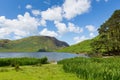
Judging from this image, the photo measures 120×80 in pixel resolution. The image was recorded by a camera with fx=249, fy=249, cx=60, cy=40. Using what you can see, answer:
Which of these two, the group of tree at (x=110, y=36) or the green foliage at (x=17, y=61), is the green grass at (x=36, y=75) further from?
the group of tree at (x=110, y=36)

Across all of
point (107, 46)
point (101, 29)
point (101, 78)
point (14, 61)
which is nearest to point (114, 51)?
point (107, 46)

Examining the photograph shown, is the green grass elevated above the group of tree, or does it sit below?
below

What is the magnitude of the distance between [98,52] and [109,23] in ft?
50.3

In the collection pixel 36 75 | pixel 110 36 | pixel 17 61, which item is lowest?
pixel 36 75

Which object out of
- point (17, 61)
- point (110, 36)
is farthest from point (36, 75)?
point (110, 36)

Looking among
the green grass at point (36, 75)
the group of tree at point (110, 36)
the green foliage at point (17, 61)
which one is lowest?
the green grass at point (36, 75)

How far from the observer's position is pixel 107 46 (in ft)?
392

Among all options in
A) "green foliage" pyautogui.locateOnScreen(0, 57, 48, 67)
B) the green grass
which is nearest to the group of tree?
"green foliage" pyautogui.locateOnScreen(0, 57, 48, 67)

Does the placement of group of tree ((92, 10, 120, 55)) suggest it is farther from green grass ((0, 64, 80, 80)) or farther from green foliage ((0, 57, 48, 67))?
green grass ((0, 64, 80, 80))

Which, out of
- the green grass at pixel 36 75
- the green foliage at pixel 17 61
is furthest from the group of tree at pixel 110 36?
the green grass at pixel 36 75

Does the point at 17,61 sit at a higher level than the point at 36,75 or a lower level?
higher

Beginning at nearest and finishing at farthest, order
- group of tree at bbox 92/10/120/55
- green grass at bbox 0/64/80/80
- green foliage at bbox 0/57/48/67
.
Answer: green grass at bbox 0/64/80/80 < green foliage at bbox 0/57/48/67 < group of tree at bbox 92/10/120/55

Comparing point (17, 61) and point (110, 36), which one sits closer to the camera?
point (17, 61)

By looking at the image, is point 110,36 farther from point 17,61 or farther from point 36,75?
point 36,75
